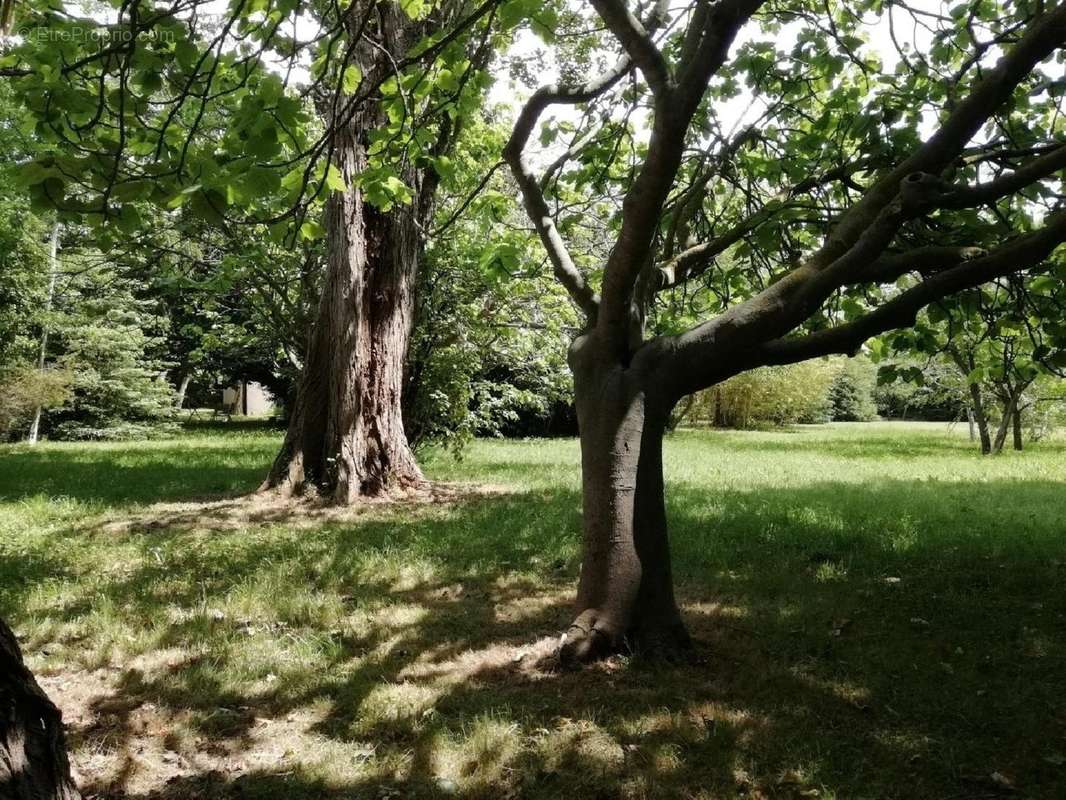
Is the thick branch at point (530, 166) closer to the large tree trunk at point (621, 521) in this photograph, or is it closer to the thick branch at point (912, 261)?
the large tree trunk at point (621, 521)

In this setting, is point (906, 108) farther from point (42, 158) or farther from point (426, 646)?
point (42, 158)

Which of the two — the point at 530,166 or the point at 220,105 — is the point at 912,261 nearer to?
the point at 530,166

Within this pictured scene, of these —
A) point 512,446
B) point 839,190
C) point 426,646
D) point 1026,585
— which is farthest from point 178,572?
point 512,446

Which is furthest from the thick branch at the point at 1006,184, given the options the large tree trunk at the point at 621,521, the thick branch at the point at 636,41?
the large tree trunk at the point at 621,521

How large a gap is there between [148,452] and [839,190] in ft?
49.9

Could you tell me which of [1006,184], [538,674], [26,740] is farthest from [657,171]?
[26,740]

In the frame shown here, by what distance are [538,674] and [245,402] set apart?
37614mm

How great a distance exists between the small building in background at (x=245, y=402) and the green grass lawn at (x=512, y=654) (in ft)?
99.0

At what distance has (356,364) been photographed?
943cm

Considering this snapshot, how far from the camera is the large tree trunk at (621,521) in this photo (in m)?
4.21

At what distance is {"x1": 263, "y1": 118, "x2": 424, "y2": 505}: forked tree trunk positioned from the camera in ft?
30.6

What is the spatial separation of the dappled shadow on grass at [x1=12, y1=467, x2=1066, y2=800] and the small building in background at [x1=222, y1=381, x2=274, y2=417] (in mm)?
31802

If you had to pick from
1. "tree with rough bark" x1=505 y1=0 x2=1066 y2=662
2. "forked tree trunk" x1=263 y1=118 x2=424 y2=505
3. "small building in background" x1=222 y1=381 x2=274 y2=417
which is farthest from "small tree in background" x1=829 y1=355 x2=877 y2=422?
"tree with rough bark" x1=505 y1=0 x2=1066 y2=662

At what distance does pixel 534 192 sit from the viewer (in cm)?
450
